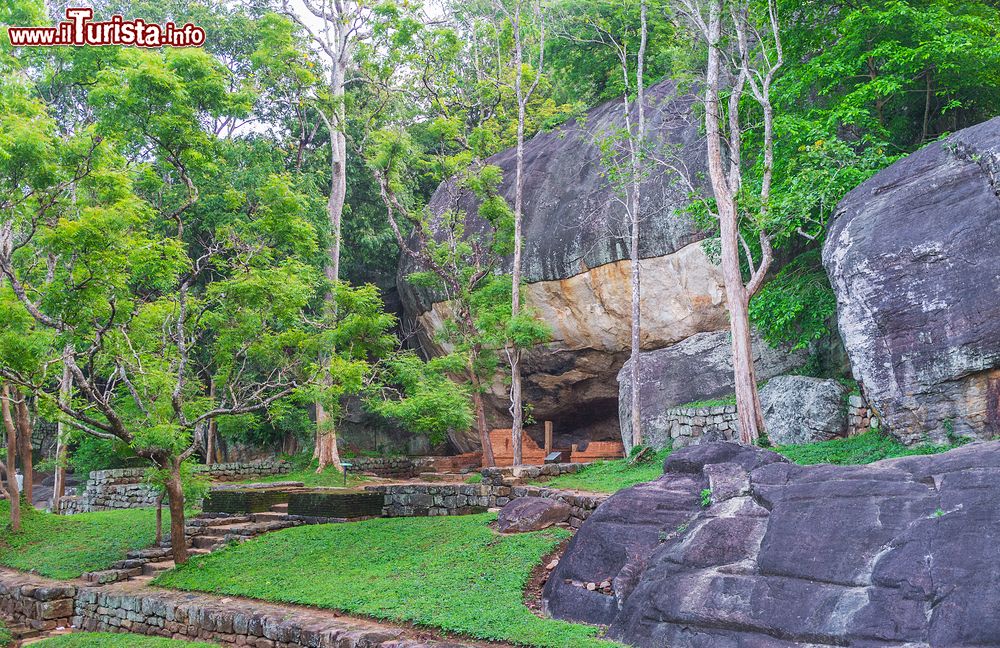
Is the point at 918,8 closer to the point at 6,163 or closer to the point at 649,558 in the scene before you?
the point at 649,558

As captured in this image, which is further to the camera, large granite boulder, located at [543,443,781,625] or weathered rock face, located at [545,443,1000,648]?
large granite boulder, located at [543,443,781,625]

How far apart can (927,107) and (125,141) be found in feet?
46.6

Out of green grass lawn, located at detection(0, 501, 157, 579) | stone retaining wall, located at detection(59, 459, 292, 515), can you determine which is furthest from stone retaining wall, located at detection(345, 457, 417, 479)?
green grass lawn, located at detection(0, 501, 157, 579)

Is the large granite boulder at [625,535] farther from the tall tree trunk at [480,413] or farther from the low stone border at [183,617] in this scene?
the tall tree trunk at [480,413]

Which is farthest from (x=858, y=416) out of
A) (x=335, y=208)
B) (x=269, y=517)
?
(x=335, y=208)

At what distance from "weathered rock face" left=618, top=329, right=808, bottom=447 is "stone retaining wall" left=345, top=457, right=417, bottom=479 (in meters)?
8.96

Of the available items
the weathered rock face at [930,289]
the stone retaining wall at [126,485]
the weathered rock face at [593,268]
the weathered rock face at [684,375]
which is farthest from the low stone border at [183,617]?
the weathered rock face at [593,268]

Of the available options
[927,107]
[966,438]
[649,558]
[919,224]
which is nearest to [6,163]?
[649,558]

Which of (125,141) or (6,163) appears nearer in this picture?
(6,163)

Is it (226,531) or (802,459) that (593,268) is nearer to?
(802,459)

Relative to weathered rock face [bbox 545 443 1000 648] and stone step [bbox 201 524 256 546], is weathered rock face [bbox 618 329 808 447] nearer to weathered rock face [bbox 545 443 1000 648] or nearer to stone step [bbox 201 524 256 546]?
stone step [bbox 201 524 256 546]

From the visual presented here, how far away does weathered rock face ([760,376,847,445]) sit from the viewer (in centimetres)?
1396

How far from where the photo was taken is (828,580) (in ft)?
21.2

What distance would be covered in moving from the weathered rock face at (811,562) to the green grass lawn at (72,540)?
30.8 feet
